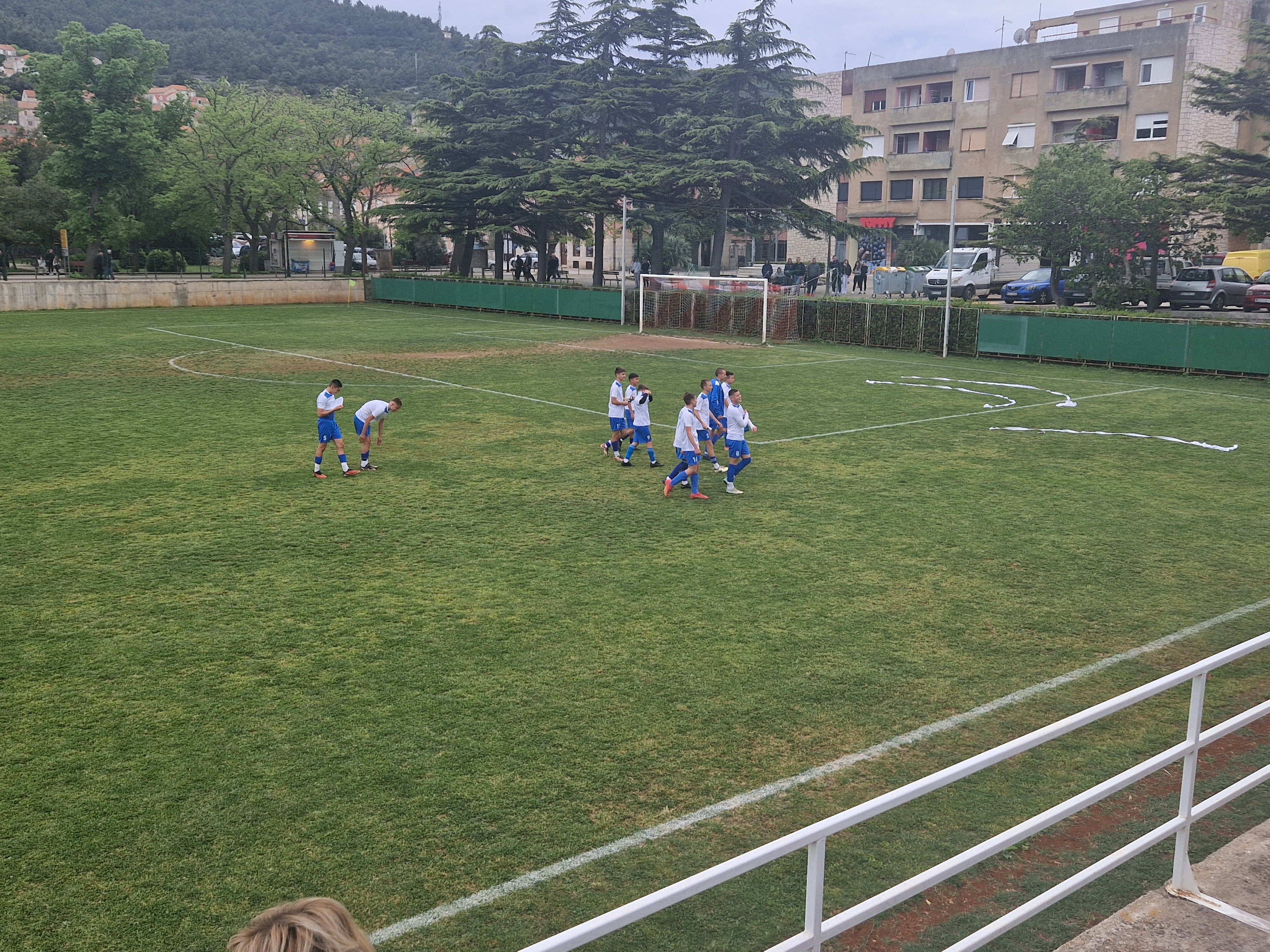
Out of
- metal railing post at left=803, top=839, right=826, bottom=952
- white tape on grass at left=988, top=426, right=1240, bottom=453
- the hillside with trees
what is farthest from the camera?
the hillside with trees

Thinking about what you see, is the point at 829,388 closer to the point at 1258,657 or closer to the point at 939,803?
the point at 1258,657

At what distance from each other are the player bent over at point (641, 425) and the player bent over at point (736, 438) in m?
1.68

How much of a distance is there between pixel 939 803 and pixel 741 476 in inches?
422

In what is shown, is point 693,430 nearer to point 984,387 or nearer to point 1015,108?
point 984,387

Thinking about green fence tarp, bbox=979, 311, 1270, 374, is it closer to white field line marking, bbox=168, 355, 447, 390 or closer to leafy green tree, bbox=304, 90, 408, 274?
white field line marking, bbox=168, 355, 447, 390

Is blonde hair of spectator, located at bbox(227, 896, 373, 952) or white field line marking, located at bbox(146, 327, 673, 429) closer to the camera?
blonde hair of spectator, located at bbox(227, 896, 373, 952)

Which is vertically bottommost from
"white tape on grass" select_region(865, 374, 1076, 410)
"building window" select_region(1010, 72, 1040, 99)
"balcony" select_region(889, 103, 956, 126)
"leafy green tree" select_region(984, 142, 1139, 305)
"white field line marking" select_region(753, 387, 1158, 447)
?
"white field line marking" select_region(753, 387, 1158, 447)

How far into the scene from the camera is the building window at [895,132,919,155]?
7756cm

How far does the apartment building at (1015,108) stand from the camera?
215 ft

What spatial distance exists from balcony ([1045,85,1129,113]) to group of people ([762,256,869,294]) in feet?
55.3

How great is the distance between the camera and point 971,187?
2931 inches

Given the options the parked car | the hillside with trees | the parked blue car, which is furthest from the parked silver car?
the hillside with trees

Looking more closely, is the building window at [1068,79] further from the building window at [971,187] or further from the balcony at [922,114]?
the building window at [971,187]

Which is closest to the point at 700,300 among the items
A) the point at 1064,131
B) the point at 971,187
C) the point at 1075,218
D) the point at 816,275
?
the point at 1075,218
